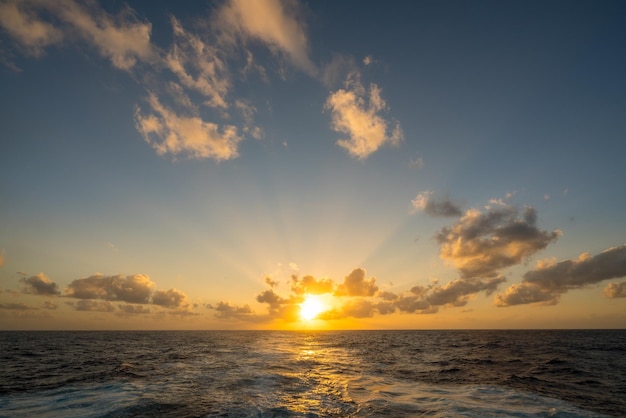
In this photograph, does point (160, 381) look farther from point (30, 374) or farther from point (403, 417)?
point (403, 417)

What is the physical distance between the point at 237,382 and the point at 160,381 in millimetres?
5862

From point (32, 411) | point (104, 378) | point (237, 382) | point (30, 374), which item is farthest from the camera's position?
point (30, 374)

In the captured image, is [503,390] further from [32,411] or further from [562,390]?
[32,411]

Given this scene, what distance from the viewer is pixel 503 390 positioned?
21.4 meters

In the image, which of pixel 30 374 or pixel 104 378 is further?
pixel 30 374

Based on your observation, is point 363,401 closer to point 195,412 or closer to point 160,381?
point 195,412

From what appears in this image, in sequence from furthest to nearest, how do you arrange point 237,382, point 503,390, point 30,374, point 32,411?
point 30,374
point 237,382
point 503,390
point 32,411

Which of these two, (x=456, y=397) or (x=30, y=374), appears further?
(x=30, y=374)

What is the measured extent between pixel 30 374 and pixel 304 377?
80.8 ft

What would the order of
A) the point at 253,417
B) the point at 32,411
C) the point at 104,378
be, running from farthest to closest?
the point at 104,378
the point at 32,411
the point at 253,417

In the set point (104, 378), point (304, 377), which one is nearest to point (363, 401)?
point (304, 377)

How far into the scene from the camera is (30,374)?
92.4ft

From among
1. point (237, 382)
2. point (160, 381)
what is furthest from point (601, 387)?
point (160, 381)

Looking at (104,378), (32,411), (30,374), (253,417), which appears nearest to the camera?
(253,417)
